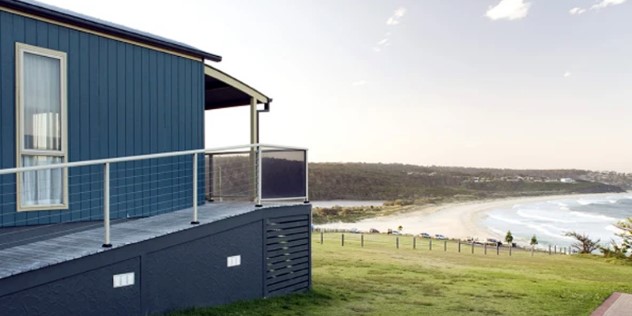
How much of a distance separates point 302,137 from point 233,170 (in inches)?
882

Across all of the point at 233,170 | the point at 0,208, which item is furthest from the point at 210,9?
the point at 0,208

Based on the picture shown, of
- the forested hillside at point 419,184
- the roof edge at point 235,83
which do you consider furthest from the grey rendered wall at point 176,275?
the forested hillside at point 419,184

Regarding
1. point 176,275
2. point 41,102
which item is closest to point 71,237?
point 176,275

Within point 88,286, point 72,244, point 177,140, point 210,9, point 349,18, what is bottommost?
point 88,286

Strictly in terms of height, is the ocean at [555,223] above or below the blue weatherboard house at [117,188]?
below

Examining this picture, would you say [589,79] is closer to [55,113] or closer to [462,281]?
[462,281]

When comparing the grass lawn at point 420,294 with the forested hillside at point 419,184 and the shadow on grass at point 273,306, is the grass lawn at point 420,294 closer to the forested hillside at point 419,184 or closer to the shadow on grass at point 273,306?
the shadow on grass at point 273,306

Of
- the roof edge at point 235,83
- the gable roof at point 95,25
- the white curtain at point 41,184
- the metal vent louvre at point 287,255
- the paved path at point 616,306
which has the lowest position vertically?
the paved path at point 616,306

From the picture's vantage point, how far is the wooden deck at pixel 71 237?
16.4 ft

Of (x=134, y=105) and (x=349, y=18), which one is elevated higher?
(x=349, y=18)

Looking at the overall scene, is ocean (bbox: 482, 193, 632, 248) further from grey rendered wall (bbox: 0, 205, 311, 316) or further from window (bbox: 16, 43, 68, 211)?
window (bbox: 16, 43, 68, 211)

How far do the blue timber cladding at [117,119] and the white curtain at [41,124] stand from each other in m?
0.17

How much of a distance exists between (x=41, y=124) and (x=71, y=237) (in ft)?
5.37

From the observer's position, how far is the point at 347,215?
66938 millimetres
